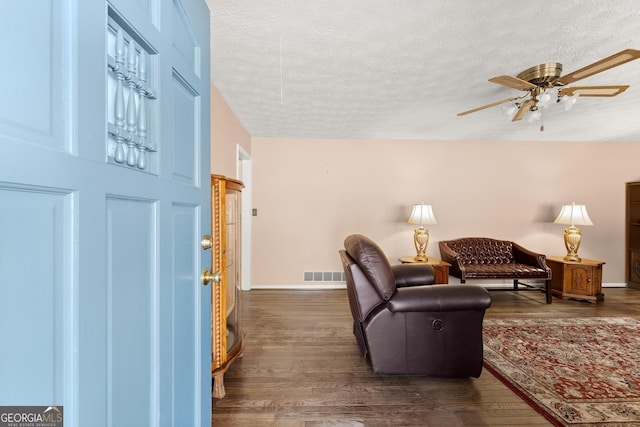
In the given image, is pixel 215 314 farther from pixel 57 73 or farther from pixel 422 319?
pixel 57 73

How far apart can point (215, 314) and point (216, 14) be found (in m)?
1.87

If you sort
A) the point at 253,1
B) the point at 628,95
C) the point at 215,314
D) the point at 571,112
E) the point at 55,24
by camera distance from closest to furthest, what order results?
the point at 55,24
the point at 253,1
the point at 215,314
the point at 628,95
the point at 571,112

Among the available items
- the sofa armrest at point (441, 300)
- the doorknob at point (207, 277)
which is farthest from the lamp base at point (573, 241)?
the doorknob at point (207, 277)

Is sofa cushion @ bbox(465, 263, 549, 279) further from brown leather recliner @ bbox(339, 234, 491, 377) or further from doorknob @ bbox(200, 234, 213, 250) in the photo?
doorknob @ bbox(200, 234, 213, 250)

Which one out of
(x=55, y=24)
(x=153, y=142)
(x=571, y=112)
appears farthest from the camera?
(x=571, y=112)

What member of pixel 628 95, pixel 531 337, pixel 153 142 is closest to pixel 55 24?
pixel 153 142

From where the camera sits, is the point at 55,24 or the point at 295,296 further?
the point at 295,296

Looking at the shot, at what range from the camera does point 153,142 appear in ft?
2.47

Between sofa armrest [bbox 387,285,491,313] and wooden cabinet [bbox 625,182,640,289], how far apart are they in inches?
186

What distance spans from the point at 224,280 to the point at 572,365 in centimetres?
275

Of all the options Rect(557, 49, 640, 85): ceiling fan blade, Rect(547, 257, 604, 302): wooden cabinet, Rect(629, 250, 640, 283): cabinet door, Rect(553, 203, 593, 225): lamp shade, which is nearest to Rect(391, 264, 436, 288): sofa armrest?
Rect(557, 49, 640, 85): ceiling fan blade

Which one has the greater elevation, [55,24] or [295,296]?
[55,24]

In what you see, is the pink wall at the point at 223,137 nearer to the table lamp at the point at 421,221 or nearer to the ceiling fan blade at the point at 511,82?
the ceiling fan blade at the point at 511,82

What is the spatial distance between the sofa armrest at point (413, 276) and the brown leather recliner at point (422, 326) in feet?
2.15
